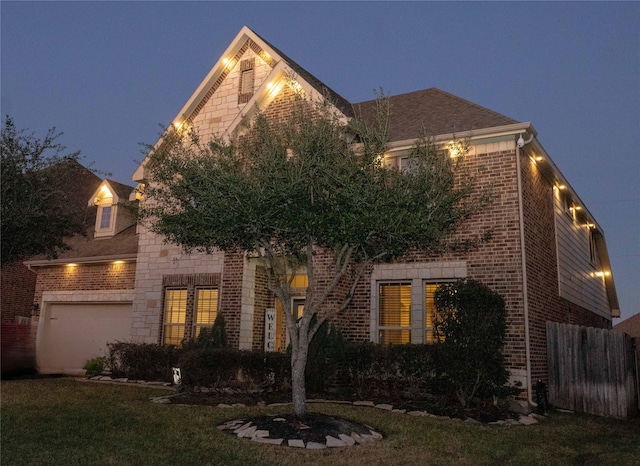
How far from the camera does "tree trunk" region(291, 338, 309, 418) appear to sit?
29.2ft

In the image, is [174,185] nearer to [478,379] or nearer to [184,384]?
[184,384]

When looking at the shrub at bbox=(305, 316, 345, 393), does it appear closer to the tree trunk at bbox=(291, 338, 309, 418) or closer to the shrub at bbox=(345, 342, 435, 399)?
the shrub at bbox=(345, 342, 435, 399)

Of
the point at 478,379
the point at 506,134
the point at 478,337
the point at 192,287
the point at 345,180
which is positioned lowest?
the point at 478,379

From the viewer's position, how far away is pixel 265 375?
42.7ft

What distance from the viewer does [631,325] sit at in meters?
45.7

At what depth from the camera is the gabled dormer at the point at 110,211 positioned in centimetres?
2080

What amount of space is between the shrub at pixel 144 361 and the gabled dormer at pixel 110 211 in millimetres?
5725

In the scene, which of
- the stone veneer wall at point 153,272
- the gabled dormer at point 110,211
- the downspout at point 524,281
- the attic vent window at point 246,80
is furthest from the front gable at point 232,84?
the downspout at point 524,281

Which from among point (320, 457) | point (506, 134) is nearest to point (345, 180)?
point (320, 457)

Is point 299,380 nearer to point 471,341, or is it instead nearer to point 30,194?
point 471,341

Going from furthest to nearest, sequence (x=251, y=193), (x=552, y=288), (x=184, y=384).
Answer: (x=552, y=288), (x=184, y=384), (x=251, y=193)

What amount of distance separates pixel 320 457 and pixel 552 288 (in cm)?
980

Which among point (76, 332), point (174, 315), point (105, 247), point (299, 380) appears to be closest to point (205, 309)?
point (174, 315)

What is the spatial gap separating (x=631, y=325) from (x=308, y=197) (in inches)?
1815
